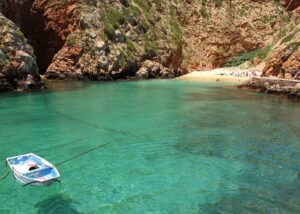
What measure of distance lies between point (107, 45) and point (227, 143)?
5921 centimetres

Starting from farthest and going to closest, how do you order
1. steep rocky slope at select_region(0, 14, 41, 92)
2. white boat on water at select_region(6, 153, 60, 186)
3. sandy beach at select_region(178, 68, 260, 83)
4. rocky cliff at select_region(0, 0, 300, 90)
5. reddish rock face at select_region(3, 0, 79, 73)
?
sandy beach at select_region(178, 68, 260, 83)
reddish rock face at select_region(3, 0, 79, 73)
rocky cliff at select_region(0, 0, 300, 90)
steep rocky slope at select_region(0, 14, 41, 92)
white boat on water at select_region(6, 153, 60, 186)

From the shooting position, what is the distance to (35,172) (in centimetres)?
1672

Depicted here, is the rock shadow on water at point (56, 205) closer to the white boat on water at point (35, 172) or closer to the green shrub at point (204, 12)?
the white boat on water at point (35, 172)

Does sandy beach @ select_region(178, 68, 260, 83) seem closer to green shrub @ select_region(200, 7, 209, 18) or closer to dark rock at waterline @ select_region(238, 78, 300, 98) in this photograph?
green shrub @ select_region(200, 7, 209, 18)

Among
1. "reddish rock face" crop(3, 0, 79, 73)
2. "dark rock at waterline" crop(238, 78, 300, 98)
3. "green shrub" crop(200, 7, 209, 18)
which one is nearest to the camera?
"dark rock at waterline" crop(238, 78, 300, 98)

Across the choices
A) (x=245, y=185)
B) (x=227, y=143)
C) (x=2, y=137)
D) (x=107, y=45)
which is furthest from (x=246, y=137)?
(x=107, y=45)

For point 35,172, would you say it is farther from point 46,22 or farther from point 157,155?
point 46,22

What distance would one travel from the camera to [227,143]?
28438 mm

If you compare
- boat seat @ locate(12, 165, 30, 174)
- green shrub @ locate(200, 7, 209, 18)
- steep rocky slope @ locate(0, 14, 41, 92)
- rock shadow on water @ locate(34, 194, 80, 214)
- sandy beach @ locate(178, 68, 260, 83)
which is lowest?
rock shadow on water @ locate(34, 194, 80, 214)

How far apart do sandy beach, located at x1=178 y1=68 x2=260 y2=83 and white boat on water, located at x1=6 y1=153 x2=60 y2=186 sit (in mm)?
72862

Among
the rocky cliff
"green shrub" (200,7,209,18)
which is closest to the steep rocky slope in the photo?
the rocky cliff

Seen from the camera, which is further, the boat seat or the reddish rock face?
the reddish rock face

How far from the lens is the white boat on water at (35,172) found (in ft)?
53.8

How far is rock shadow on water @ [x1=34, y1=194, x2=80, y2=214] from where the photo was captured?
16938 mm
